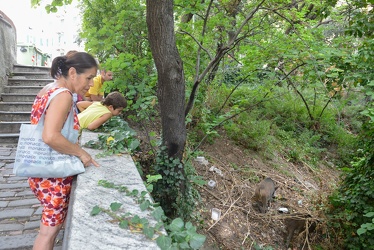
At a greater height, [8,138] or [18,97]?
[18,97]

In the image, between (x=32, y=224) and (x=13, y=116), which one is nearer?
(x=32, y=224)

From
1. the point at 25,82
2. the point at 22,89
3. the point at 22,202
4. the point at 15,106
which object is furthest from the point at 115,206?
the point at 25,82

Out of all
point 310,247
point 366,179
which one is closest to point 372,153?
point 366,179

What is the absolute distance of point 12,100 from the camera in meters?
7.70

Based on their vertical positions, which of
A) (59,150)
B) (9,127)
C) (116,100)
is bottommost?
(9,127)

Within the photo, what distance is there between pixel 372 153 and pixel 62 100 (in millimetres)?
4459

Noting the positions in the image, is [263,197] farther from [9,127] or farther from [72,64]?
[9,127]

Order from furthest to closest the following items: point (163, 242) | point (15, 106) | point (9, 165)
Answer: point (15, 106)
point (9, 165)
point (163, 242)

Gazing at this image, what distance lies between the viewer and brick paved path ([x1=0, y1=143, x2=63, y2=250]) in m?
2.88

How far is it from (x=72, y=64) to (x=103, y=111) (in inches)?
68.0

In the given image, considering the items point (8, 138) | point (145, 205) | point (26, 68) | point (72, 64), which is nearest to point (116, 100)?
point (72, 64)

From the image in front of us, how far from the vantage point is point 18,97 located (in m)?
7.73

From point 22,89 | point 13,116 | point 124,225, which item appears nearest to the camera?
point 124,225

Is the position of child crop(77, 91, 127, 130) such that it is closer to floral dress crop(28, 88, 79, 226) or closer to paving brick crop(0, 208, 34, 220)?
paving brick crop(0, 208, 34, 220)
